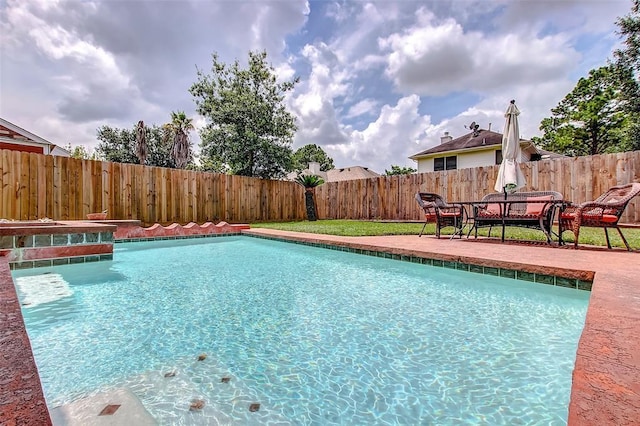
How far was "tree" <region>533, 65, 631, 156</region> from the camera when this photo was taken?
56.1 ft

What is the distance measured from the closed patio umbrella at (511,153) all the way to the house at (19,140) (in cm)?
1831

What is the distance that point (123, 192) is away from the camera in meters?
Answer: 8.38

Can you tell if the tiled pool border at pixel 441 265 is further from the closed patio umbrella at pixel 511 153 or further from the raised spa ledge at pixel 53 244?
the closed patio umbrella at pixel 511 153

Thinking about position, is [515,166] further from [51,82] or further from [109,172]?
[51,82]

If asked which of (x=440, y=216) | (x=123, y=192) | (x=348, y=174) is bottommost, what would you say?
(x=440, y=216)

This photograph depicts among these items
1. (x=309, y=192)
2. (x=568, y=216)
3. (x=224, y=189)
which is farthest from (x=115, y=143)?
(x=568, y=216)

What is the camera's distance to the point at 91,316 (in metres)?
2.52

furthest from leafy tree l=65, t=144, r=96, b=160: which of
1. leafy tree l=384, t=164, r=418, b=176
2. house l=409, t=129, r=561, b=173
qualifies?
leafy tree l=384, t=164, r=418, b=176

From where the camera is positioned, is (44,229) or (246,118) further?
(246,118)

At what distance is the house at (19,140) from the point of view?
43.4 ft

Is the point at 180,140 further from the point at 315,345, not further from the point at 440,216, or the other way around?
the point at 315,345

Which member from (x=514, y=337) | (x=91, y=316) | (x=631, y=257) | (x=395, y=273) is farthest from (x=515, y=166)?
(x=91, y=316)

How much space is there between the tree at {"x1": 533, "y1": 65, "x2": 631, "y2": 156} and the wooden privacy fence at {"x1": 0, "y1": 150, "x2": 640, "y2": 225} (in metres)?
12.8

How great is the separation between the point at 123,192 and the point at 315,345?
27.6 ft
